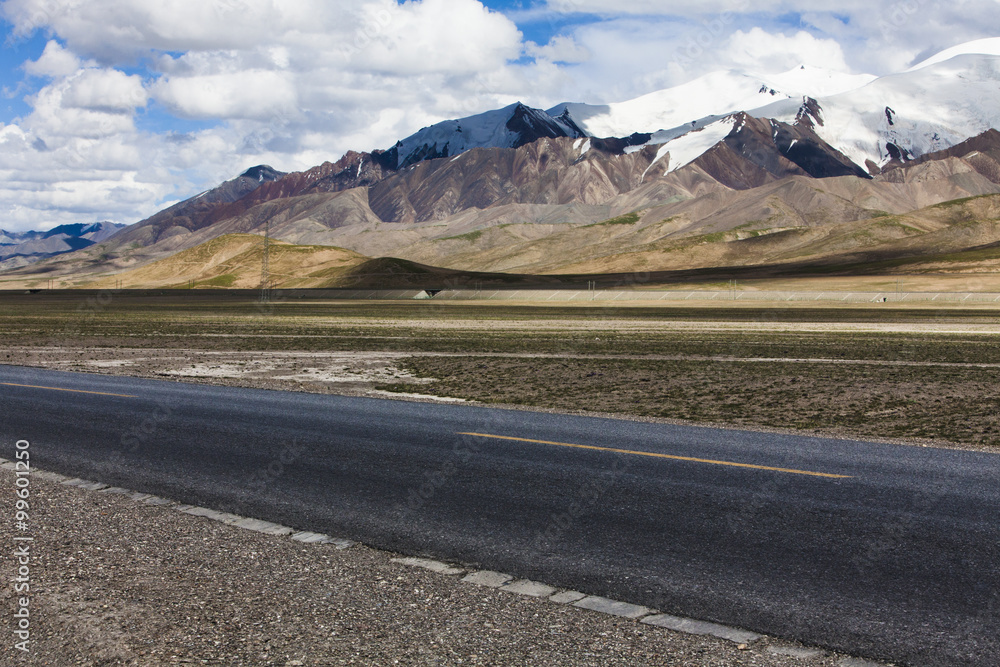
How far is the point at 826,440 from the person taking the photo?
13477 millimetres

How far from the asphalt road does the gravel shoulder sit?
560mm

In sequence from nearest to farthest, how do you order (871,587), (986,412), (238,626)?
1. (238,626)
2. (871,587)
3. (986,412)

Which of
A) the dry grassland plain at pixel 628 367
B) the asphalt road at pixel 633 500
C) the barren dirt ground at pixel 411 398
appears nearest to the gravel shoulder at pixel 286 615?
the barren dirt ground at pixel 411 398

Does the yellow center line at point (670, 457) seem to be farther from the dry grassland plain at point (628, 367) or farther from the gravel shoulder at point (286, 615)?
the gravel shoulder at point (286, 615)

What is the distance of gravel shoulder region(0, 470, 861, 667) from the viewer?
5.84 metres

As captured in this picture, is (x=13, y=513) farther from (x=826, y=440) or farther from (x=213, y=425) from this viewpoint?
(x=826, y=440)

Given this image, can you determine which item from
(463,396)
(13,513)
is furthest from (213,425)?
(463,396)

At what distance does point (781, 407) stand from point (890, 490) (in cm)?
936

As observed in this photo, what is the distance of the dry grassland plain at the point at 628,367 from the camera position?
18.1m

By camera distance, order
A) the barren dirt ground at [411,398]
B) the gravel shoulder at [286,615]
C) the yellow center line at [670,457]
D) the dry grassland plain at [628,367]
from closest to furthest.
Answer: the gravel shoulder at [286,615] < the barren dirt ground at [411,398] < the yellow center line at [670,457] < the dry grassland plain at [628,367]

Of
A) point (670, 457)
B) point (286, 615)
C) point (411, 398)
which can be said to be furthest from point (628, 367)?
point (286, 615)

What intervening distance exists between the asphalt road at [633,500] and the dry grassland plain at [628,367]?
4198mm

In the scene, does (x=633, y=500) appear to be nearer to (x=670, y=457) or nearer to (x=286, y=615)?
(x=670, y=457)

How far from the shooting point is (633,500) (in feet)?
30.6
